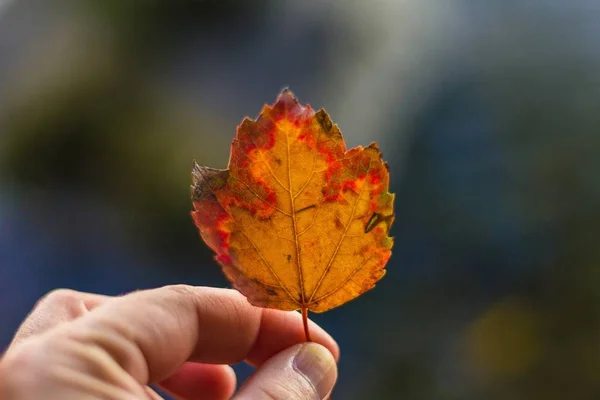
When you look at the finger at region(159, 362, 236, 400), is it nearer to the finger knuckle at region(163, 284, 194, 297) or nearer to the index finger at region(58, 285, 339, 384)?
the index finger at region(58, 285, 339, 384)

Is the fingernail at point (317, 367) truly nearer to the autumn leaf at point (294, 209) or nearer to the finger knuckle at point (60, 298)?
the autumn leaf at point (294, 209)

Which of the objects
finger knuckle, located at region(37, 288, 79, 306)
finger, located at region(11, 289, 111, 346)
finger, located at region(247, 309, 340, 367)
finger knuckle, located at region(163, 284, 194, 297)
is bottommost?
finger, located at region(247, 309, 340, 367)

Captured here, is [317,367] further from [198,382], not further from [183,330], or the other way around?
[198,382]

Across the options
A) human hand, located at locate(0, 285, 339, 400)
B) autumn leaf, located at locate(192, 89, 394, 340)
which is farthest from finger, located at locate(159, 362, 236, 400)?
autumn leaf, located at locate(192, 89, 394, 340)

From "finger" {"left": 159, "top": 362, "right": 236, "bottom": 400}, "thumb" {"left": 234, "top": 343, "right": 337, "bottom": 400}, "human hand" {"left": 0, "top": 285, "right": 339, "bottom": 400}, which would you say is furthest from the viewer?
"finger" {"left": 159, "top": 362, "right": 236, "bottom": 400}

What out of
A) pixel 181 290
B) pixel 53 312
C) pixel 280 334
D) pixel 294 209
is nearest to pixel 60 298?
pixel 53 312

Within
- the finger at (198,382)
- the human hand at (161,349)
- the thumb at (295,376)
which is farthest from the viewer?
the finger at (198,382)

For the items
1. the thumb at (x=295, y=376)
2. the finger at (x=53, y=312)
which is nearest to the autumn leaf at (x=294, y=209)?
the thumb at (x=295, y=376)

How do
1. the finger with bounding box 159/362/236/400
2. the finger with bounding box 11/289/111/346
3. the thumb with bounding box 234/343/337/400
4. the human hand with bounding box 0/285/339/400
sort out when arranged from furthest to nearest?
1. the finger with bounding box 159/362/236/400
2. the finger with bounding box 11/289/111/346
3. the thumb with bounding box 234/343/337/400
4. the human hand with bounding box 0/285/339/400

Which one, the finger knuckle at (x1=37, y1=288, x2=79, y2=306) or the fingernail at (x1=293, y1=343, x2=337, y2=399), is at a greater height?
the finger knuckle at (x1=37, y1=288, x2=79, y2=306)
